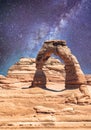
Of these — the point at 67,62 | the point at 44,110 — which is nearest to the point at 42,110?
the point at 44,110

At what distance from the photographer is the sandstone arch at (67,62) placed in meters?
48.8

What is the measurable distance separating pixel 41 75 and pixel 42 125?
11847mm

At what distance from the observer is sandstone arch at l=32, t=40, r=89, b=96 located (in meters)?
48.8

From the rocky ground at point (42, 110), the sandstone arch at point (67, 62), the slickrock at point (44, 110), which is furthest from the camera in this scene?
the sandstone arch at point (67, 62)

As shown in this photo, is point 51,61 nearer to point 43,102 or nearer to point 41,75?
point 41,75

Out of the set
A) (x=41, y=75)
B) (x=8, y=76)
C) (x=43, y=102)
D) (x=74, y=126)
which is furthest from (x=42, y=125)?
(x=8, y=76)

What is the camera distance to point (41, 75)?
163 ft

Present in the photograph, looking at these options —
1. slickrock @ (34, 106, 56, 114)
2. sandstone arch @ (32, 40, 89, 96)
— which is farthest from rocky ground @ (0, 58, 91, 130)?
sandstone arch @ (32, 40, 89, 96)

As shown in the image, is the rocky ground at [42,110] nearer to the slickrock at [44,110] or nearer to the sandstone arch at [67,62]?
the slickrock at [44,110]

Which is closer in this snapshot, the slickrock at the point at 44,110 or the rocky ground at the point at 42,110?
the rocky ground at the point at 42,110

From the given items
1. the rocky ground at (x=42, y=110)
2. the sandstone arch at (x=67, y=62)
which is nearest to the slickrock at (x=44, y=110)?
the rocky ground at (x=42, y=110)

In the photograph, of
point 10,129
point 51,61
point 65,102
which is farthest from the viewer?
point 51,61

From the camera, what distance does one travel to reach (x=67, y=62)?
4972cm

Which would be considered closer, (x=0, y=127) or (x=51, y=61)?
(x=0, y=127)
